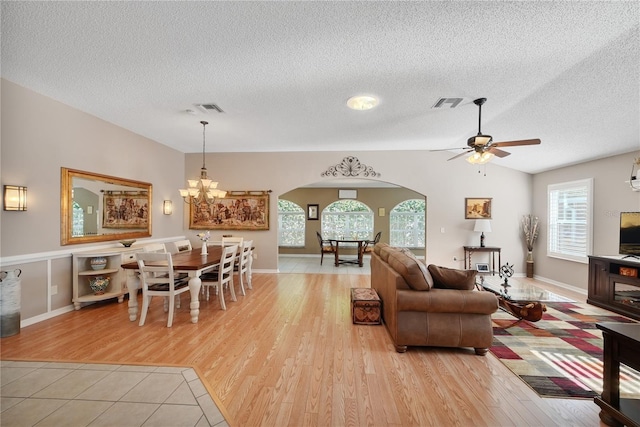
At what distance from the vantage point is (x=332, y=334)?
3.17m

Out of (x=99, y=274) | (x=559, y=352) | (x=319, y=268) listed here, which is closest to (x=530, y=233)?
(x=559, y=352)

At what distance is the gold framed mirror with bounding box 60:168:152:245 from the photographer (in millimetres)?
3828

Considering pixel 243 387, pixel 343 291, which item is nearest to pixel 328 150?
pixel 343 291

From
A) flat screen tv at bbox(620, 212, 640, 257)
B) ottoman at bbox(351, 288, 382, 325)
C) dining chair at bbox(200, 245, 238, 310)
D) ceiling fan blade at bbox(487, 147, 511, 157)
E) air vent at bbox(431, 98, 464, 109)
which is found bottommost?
ottoman at bbox(351, 288, 382, 325)

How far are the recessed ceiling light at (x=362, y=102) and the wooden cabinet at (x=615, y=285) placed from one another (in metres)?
4.16

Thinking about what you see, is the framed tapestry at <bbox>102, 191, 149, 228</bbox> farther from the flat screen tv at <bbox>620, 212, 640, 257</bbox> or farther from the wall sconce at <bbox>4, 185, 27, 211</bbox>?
the flat screen tv at <bbox>620, 212, 640, 257</bbox>

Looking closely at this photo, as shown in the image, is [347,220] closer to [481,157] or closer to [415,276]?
[481,157]

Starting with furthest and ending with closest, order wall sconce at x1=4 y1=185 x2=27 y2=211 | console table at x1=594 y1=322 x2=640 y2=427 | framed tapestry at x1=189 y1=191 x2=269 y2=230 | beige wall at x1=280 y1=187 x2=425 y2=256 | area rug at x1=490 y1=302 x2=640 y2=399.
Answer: beige wall at x1=280 y1=187 x2=425 y2=256
framed tapestry at x1=189 y1=191 x2=269 y2=230
wall sconce at x1=4 y1=185 x2=27 y2=211
area rug at x1=490 y1=302 x2=640 y2=399
console table at x1=594 y1=322 x2=640 y2=427

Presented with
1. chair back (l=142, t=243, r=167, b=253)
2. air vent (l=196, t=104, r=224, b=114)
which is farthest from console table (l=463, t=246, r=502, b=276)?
chair back (l=142, t=243, r=167, b=253)

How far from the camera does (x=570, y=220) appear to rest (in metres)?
5.28

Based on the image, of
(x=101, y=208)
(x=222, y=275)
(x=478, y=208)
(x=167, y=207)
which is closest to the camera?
(x=222, y=275)

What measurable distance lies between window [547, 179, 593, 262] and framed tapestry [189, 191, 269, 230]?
243 inches

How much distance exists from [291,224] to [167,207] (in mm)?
4718

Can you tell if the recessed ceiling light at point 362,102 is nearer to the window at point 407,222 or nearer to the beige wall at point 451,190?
the beige wall at point 451,190
